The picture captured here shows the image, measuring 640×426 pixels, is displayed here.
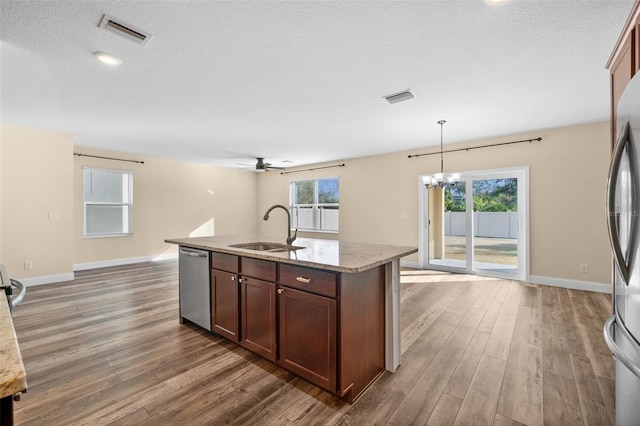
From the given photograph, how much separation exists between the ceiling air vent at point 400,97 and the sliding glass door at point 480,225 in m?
2.71

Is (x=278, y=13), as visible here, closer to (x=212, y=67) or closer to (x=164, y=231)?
(x=212, y=67)

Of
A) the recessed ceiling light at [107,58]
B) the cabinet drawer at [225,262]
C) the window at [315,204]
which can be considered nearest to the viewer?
the recessed ceiling light at [107,58]

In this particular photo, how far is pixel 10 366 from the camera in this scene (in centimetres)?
60

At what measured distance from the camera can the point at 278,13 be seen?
1826mm

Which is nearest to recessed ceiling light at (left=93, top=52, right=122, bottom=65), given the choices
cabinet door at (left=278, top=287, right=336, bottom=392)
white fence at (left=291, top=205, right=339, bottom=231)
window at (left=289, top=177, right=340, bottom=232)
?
cabinet door at (left=278, top=287, right=336, bottom=392)

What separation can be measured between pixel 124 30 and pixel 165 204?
216 inches

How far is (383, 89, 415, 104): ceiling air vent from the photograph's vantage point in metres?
3.03

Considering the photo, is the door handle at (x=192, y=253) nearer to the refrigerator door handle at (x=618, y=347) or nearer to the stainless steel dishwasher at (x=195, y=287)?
the stainless steel dishwasher at (x=195, y=287)

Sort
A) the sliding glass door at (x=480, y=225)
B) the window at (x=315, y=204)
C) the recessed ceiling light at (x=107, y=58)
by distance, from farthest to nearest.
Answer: the window at (x=315, y=204) < the sliding glass door at (x=480, y=225) < the recessed ceiling light at (x=107, y=58)

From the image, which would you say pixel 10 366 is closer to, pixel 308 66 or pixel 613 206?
pixel 613 206

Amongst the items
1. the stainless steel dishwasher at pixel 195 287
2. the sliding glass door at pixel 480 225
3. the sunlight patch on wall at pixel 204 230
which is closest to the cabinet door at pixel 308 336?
the stainless steel dishwasher at pixel 195 287

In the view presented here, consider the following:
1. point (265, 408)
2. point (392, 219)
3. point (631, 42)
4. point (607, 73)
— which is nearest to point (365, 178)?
point (392, 219)

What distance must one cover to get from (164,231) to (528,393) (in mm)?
7113

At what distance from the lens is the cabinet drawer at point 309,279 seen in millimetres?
1783
